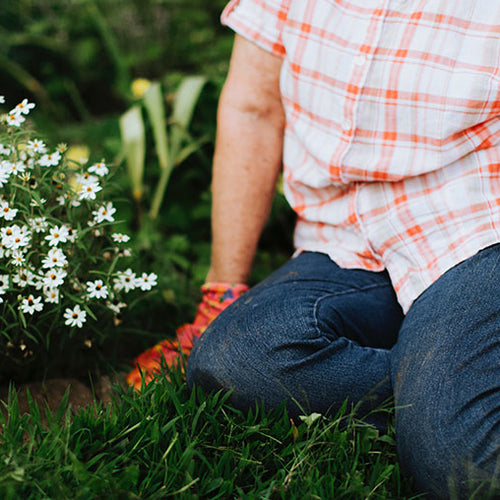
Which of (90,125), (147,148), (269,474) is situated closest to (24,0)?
(90,125)

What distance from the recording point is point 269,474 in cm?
125

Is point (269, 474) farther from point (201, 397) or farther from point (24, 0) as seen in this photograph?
point (24, 0)

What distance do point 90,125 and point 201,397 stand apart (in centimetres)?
209

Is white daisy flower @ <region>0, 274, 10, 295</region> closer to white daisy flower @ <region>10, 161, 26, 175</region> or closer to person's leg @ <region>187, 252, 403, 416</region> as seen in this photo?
white daisy flower @ <region>10, 161, 26, 175</region>

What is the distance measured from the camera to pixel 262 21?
1545mm

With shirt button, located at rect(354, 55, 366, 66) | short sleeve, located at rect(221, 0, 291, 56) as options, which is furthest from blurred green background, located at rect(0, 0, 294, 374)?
shirt button, located at rect(354, 55, 366, 66)

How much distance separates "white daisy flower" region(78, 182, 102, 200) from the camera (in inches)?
53.7

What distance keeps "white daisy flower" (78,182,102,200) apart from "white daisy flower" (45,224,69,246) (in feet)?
0.27

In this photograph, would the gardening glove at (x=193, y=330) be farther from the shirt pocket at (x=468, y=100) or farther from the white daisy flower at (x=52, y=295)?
the shirt pocket at (x=468, y=100)

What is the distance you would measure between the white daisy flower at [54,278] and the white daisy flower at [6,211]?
135 millimetres

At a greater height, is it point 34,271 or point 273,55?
point 273,55

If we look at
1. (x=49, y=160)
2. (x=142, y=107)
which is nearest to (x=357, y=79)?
(x=49, y=160)

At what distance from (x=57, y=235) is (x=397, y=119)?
30.3 inches

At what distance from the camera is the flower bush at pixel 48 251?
1.31m
